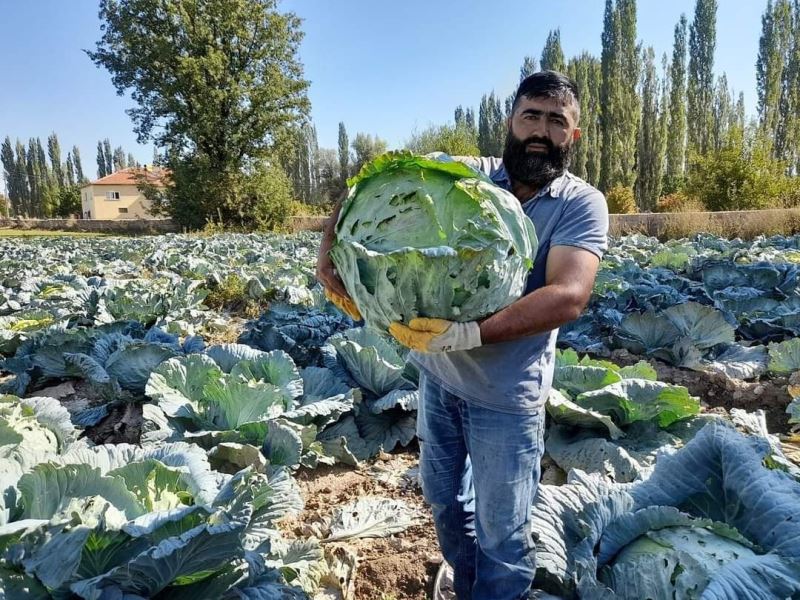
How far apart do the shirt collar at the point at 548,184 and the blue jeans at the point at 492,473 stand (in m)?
0.77

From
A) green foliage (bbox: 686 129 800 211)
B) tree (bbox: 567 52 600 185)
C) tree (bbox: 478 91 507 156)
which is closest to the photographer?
green foliage (bbox: 686 129 800 211)

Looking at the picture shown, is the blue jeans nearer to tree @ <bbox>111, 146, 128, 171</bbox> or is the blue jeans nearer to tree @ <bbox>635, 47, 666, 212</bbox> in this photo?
tree @ <bbox>635, 47, 666, 212</bbox>

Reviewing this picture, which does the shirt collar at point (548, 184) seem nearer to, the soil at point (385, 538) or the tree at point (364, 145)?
the soil at point (385, 538)

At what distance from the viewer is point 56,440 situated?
2555 millimetres

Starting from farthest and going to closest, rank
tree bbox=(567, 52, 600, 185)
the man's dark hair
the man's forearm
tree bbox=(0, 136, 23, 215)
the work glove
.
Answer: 1. tree bbox=(0, 136, 23, 215)
2. tree bbox=(567, 52, 600, 185)
3. the work glove
4. the man's dark hair
5. the man's forearm

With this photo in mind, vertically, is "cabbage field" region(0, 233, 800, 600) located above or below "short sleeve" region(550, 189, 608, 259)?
below

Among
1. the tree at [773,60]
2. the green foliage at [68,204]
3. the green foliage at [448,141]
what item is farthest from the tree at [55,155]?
the tree at [773,60]

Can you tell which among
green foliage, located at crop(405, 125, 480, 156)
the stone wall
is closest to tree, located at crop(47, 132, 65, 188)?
the stone wall

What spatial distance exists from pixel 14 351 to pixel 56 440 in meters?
3.76

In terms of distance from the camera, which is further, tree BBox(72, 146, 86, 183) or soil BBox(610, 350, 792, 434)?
tree BBox(72, 146, 86, 183)

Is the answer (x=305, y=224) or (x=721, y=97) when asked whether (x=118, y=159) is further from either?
(x=721, y=97)

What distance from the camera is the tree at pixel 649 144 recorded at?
38000 millimetres

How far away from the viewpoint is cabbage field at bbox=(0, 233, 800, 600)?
1606 mm

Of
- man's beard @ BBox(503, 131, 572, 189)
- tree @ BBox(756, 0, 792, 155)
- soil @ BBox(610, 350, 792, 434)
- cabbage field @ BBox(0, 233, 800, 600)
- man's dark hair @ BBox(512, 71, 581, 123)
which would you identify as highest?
tree @ BBox(756, 0, 792, 155)
